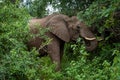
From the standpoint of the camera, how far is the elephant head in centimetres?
820

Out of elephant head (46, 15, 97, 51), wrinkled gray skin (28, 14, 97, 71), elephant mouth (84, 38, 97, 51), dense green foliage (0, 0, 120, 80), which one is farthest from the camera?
wrinkled gray skin (28, 14, 97, 71)

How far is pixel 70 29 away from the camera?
8547mm

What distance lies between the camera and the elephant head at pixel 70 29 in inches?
323

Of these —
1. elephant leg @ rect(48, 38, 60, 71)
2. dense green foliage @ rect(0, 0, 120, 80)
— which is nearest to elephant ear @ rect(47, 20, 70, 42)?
elephant leg @ rect(48, 38, 60, 71)

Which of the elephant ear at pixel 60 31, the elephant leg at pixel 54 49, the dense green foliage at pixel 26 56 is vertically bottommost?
the elephant leg at pixel 54 49

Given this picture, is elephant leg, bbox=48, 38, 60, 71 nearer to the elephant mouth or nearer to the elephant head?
the elephant head

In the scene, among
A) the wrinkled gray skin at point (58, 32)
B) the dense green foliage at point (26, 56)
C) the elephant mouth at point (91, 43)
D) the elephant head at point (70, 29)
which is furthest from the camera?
the wrinkled gray skin at point (58, 32)

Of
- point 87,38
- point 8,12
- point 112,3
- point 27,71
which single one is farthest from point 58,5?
point 27,71

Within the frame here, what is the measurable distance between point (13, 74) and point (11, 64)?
0.78 feet

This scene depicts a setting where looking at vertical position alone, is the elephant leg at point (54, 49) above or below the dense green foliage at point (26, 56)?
below

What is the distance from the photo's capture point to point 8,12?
17.6ft

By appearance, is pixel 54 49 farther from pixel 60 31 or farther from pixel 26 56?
pixel 26 56

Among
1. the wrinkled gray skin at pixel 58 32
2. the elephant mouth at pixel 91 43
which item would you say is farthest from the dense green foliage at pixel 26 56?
the wrinkled gray skin at pixel 58 32

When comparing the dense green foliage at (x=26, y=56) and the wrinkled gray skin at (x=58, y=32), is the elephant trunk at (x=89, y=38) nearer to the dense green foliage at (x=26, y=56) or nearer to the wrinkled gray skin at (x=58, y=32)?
the wrinkled gray skin at (x=58, y=32)
